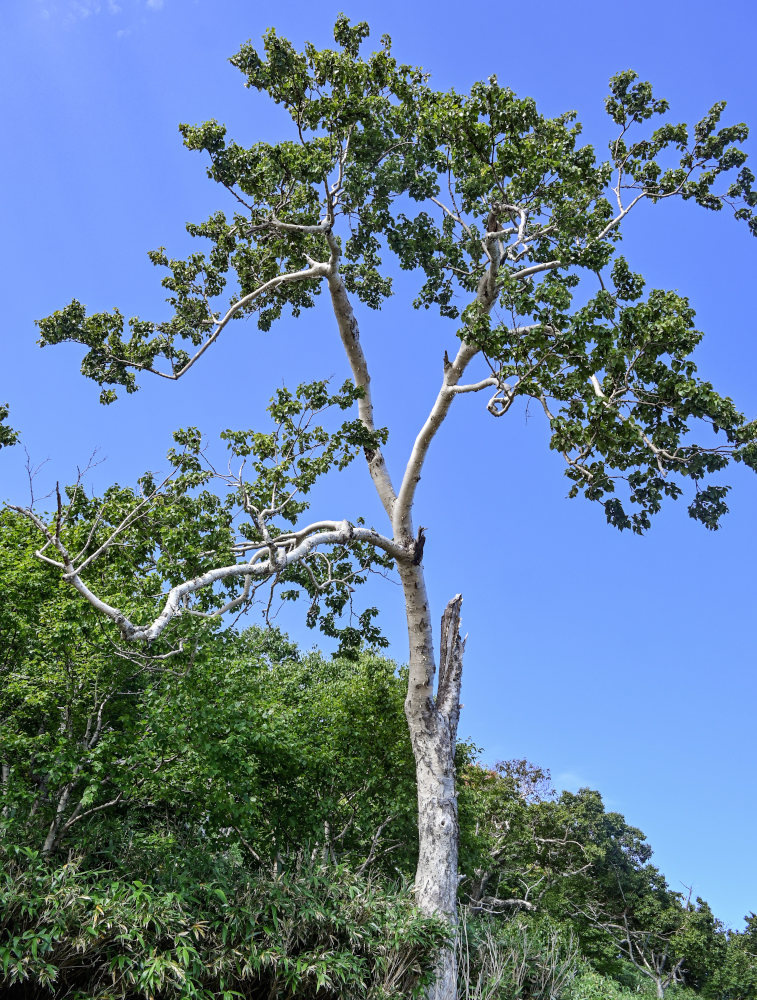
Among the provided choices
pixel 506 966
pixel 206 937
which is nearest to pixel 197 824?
pixel 206 937

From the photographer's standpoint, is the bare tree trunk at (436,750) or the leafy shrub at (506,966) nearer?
the bare tree trunk at (436,750)

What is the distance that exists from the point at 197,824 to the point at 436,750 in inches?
137

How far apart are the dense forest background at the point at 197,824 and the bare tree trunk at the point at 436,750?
546mm

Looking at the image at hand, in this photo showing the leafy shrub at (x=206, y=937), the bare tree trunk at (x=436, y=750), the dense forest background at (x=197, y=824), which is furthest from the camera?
the bare tree trunk at (x=436, y=750)

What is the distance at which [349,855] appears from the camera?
41.8ft

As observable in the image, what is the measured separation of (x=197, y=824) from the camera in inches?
432

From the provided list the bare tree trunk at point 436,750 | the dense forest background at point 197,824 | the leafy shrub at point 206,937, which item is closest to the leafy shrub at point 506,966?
the dense forest background at point 197,824

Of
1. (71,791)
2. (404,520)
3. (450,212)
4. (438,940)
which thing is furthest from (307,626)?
(450,212)

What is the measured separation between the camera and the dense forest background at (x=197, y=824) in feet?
23.8

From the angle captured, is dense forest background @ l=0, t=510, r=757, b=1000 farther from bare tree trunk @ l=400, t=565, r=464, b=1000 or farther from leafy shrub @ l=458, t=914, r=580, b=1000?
bare tree trunk @ l=400, t=565, r=464, b=1000

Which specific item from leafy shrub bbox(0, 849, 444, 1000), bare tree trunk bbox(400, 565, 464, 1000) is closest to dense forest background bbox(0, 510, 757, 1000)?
leafy shrub bbox(0, 849, 444, 1000)

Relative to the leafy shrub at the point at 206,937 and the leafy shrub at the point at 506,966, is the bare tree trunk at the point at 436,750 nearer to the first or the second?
the leafy shrub at the point at 506,966

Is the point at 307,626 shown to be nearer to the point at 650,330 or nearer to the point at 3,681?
the point at 3,681

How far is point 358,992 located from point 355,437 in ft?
21.6
